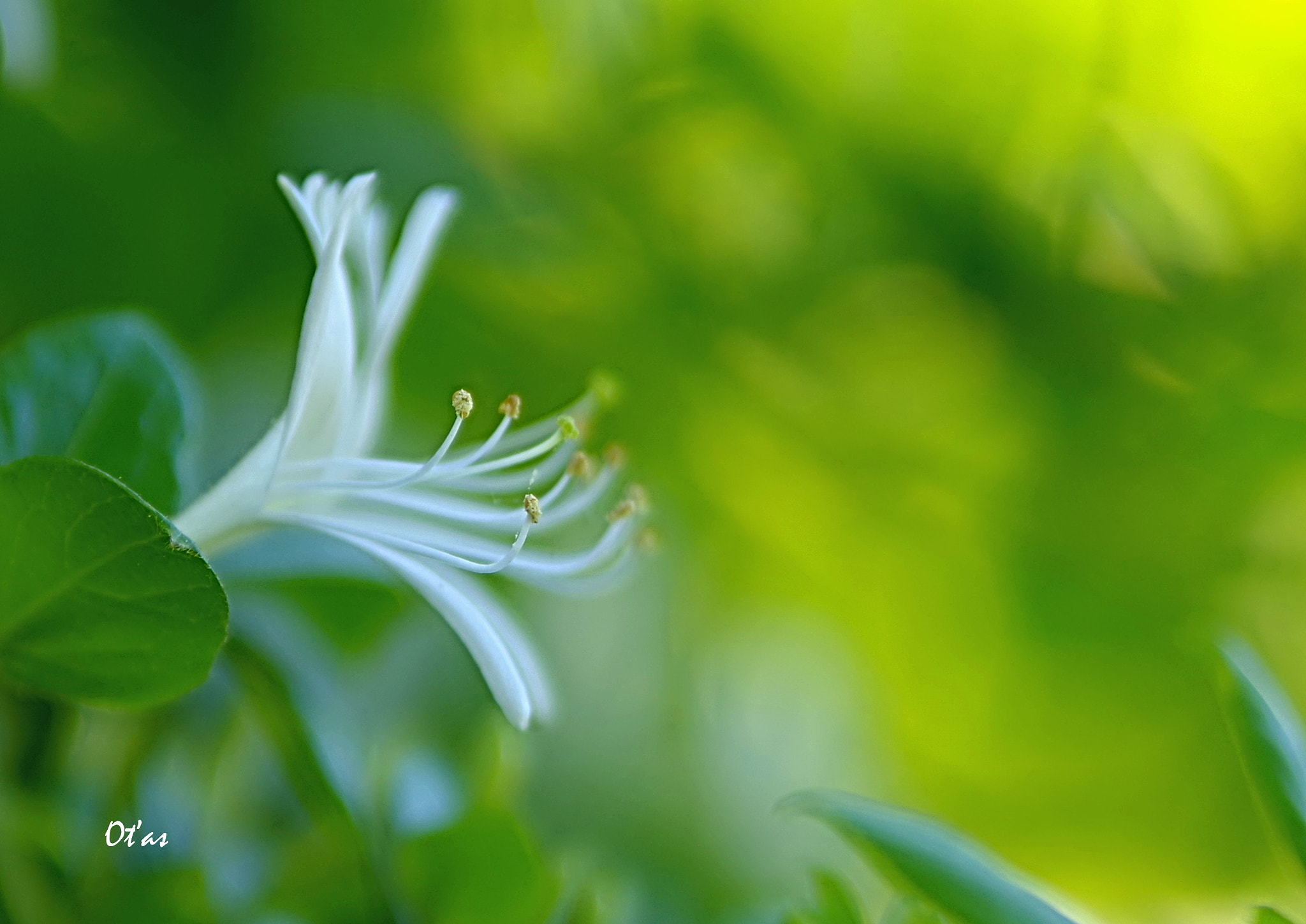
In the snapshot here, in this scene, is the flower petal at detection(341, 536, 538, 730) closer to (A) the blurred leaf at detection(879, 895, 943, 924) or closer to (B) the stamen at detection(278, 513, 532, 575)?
(B) the stamen at detection(278, 513, 532, 575)

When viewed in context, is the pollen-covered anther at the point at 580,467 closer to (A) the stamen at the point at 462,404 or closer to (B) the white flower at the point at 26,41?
(A) the stamen at the point at 462,404

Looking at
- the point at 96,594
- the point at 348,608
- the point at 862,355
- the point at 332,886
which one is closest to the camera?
the point at 96,594

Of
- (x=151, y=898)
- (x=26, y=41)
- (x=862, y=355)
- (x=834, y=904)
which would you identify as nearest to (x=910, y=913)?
(x=834, y=904)

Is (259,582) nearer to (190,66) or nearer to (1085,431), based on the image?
(190,66)

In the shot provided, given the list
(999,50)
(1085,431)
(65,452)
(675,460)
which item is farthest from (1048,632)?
(65,452)

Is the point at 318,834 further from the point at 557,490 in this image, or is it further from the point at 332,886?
the point at 557,490

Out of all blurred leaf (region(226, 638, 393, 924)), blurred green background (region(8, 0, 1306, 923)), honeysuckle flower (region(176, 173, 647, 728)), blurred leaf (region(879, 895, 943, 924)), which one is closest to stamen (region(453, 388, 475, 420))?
honeysuckle flower (region(176, 173, 647, 728))
